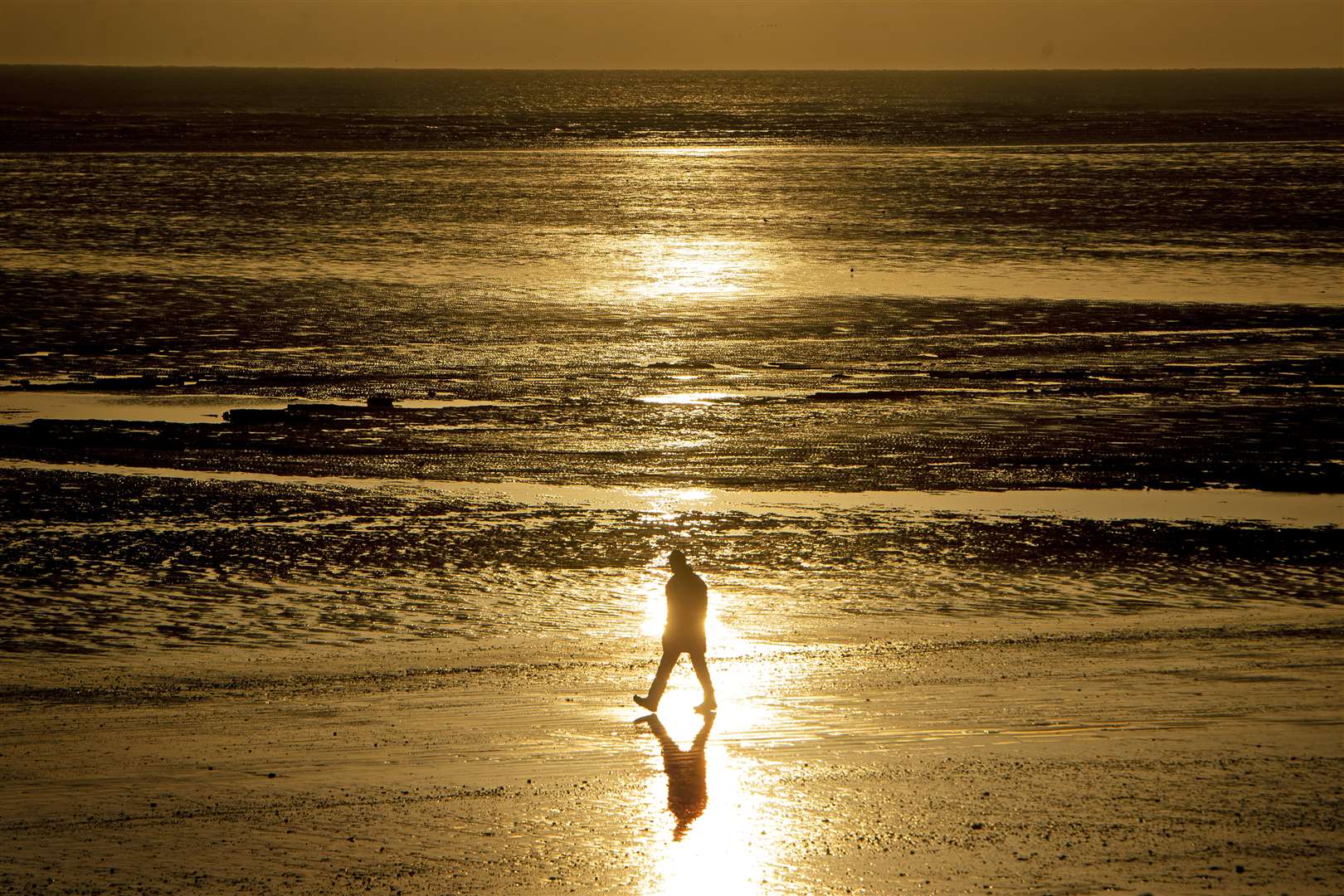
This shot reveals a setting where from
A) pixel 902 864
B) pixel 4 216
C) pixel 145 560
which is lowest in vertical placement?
pixel 902 864

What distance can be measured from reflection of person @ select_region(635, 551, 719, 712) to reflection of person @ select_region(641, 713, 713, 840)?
9.7 inches

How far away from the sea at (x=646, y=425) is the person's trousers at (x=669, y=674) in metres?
2.17

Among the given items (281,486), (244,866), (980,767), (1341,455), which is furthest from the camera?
(1341,455)

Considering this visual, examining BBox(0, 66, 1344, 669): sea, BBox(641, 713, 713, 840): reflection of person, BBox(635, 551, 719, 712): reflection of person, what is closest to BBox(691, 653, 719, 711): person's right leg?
BBox(635, 551, 719, 712): reflection of person

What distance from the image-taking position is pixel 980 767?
1260 centimetres

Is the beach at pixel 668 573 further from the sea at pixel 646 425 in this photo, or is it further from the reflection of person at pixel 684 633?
the reflection of person at pixel 684 633

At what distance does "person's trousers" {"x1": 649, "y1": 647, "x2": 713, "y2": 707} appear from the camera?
14102 mm

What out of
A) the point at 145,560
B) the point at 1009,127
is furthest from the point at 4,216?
the point at 1009,127

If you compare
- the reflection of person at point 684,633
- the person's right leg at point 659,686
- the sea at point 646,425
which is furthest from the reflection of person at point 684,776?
the sea at point 646,425

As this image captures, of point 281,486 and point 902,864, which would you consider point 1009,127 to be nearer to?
point 281,486

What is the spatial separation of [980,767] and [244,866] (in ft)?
17.7

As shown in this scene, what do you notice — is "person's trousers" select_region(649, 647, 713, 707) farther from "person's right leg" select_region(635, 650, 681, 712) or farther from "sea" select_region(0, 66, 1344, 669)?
"sea" select_region(0, 66, 1344, 669)

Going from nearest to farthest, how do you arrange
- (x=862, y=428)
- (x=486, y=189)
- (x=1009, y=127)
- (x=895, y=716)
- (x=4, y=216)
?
1. (x=895, y=716)
2. (x=862, y=428)
3. (x=4, y=216)
4. (x=486, y=189)
5. (x=1009, y=127)

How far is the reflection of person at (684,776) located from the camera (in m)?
11.7
